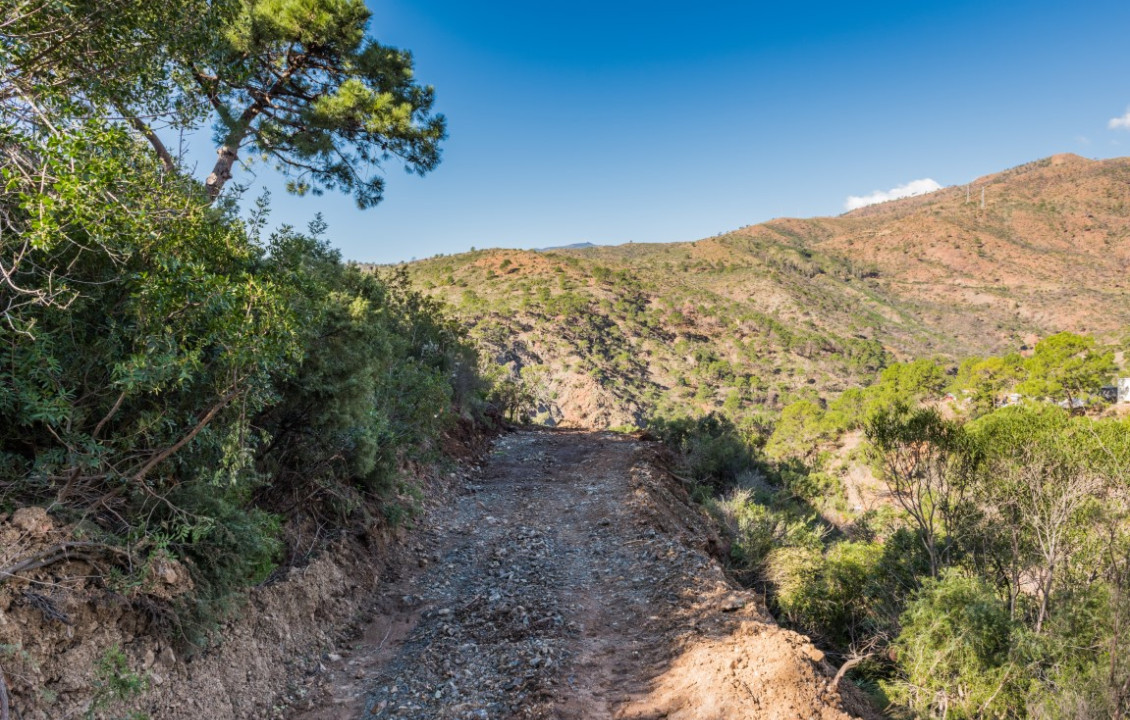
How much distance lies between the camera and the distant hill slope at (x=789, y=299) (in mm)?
38791

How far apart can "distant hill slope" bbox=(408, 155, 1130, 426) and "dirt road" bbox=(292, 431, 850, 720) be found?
25.0 meters

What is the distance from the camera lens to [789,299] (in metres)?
52.0

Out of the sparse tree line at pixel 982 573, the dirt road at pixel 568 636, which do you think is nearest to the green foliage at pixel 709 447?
the sparse tree line at pixel 982 573

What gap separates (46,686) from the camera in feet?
9.50

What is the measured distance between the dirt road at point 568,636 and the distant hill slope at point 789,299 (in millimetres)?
24976

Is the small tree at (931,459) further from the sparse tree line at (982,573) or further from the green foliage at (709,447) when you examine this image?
the green foliage at (709,447)

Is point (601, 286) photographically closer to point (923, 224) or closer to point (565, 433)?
point (565, 433)

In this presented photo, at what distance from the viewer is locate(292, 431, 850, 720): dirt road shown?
4348 millimetres

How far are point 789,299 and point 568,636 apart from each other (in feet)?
172

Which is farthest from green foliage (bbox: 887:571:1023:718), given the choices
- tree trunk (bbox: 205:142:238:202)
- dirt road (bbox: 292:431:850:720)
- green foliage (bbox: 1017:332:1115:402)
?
green foliage (bbox: 1017:332:1115:402)

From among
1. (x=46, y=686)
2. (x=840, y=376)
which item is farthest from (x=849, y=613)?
(x=840, y=376)

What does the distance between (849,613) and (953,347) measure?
4749 centimetres

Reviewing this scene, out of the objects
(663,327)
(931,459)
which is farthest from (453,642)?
(663,327)

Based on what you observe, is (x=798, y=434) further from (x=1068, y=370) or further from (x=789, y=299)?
(x=789, y=299)
